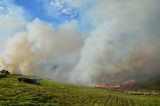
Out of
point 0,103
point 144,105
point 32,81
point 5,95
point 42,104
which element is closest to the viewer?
point 0,103

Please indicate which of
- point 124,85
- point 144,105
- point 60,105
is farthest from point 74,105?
point 124,85

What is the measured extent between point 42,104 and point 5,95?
10885 millimetres

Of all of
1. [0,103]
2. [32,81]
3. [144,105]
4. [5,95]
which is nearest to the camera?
[0,103]

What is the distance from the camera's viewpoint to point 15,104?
61.8 meters

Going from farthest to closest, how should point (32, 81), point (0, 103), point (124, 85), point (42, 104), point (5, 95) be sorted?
1. point (124, 85)
2. point (32, 81)
3. point (5, 95)
4. point (42, 104)
5. point (0, 103)

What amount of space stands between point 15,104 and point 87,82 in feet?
457

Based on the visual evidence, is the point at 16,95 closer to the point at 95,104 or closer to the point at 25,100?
the point at 25,100

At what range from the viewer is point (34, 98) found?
233 ft

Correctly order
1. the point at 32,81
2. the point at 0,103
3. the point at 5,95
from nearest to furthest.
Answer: the point at 0,103 < the point at 5,95 < the point at 32,81

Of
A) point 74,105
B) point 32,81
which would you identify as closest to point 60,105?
point 74,105

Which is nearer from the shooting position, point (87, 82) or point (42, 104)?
point (42, 104)

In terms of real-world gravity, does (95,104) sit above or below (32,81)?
below

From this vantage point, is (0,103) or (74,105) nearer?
Answer: (0,103)

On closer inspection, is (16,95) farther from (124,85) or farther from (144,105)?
(124,85)
